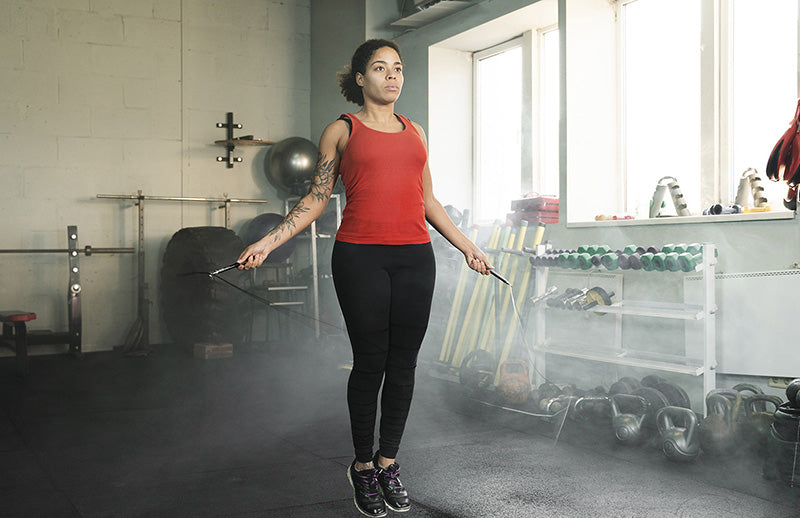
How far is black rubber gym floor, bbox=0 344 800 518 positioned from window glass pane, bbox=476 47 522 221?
170 cm

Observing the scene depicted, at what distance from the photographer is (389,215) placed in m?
2.00

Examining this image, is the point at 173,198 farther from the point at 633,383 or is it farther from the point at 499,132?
the point at 633,383

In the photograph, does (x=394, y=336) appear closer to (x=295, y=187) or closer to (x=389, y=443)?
(x=389, y=443)

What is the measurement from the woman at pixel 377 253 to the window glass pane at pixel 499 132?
3.12 metres

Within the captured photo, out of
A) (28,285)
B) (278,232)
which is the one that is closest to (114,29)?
(28,285)

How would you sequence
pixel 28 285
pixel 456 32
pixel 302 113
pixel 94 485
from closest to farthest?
pixel 94 485, pixel 456 32, pixel 28 285, pixel 302 113

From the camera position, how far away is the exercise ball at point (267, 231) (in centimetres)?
595

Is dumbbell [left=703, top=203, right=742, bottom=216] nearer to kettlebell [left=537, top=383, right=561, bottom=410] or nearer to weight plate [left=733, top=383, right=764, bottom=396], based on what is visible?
weight plate [left=733, top=383, right=764, bottom=396]

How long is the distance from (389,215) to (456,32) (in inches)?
138

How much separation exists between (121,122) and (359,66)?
14.9 feet

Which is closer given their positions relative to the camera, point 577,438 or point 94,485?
point 94,485

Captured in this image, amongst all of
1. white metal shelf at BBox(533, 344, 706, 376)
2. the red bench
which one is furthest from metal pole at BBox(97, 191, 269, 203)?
white metal shelf at BBox(533, 344, 706, 376)

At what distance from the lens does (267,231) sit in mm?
5961

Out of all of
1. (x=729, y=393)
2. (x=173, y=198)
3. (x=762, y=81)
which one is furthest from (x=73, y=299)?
(x=762, y=81)
